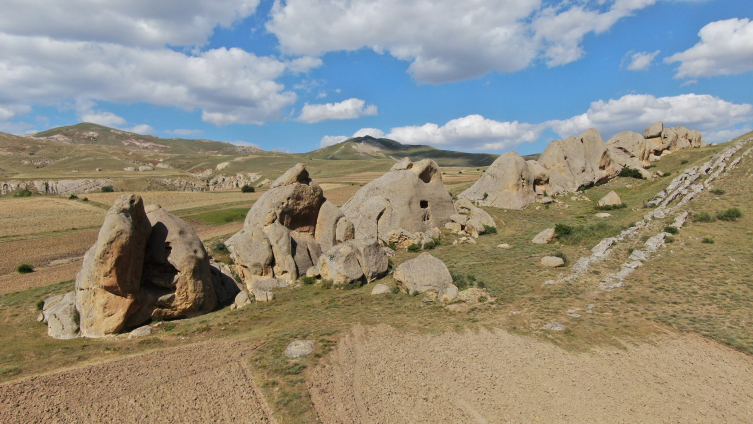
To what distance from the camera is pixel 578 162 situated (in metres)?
50.6

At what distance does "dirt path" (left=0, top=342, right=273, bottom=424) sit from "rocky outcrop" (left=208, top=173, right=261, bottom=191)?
124 meters

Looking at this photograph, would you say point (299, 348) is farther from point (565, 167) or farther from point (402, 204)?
point (565, 167)

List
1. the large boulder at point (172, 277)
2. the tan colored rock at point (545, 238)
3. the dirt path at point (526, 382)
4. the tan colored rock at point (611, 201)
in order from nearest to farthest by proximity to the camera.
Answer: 1. the dirt path at point (526, 382)
2. the large boulder at point (172, 277)
3. the tan colored rock at point (545, 238)
4. the tan colored rock at point (611, 201)

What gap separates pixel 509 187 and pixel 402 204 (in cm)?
1620

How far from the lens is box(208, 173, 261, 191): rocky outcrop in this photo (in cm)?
13468

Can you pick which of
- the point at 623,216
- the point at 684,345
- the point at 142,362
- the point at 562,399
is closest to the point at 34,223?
the point at 142,362

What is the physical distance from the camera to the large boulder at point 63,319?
17109mm

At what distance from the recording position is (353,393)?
11.6 meters

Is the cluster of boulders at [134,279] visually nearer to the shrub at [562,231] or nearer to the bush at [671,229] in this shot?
the shrub at [562,231]

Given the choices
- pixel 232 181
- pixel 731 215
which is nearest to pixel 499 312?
pixel 731 215

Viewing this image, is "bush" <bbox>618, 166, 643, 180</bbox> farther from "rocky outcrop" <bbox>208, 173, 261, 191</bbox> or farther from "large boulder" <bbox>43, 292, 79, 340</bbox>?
"rocky outcrop" <bbox>208, 173, 261, 191</bbox>

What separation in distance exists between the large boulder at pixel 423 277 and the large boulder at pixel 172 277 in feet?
34.3

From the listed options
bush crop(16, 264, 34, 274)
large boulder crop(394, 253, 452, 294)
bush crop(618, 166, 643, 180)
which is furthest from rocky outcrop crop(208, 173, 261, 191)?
large boulder crop(394, 253, 452, 294)

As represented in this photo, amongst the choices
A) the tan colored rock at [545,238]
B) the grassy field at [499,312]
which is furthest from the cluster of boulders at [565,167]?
the grassy field at [499,312]
